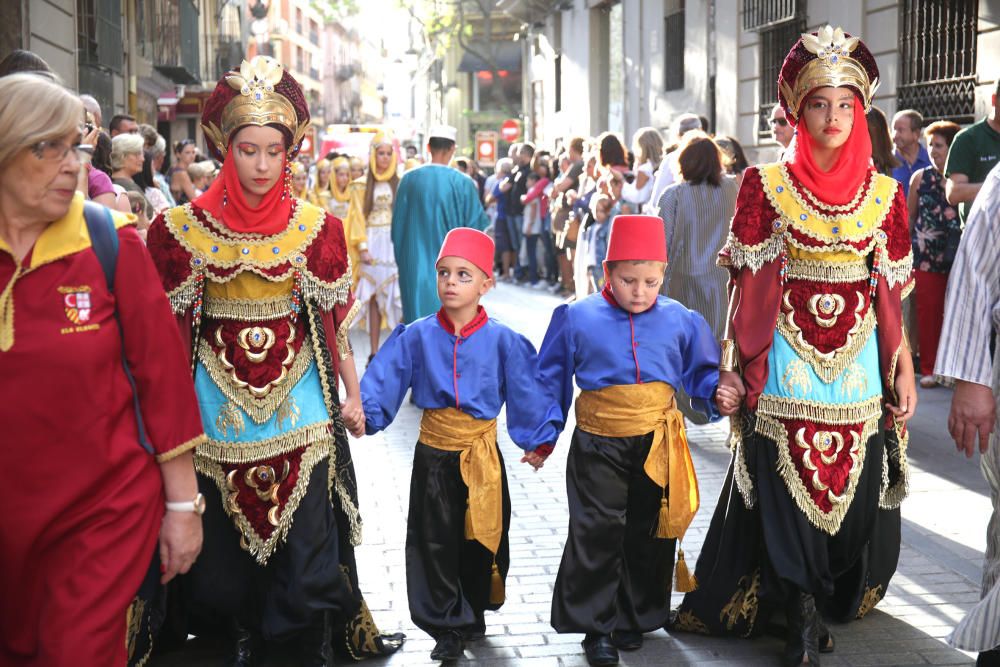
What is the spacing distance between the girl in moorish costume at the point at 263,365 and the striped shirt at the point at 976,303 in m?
2.00

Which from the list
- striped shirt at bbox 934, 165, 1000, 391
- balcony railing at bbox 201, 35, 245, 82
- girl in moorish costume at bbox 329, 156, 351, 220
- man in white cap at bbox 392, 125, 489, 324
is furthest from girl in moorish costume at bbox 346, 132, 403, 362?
balcony railing at bbox 201, 35, 245, 82

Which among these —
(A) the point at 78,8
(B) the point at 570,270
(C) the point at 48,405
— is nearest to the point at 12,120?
(C) the point at 48,405

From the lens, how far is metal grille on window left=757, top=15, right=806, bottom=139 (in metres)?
17.1

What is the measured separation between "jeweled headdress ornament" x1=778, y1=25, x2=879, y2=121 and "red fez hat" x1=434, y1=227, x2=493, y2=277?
4.15 ft

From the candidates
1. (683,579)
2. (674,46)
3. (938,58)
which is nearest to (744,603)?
(683,579)

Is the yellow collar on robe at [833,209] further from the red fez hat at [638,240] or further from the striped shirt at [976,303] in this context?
the striped shirt at [976,303]

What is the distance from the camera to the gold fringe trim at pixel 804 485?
484cm

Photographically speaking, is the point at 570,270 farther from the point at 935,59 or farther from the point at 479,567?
the point at 479,567

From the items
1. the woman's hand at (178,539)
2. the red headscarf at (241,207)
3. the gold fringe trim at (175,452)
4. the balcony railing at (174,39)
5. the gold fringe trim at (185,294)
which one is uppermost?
the balcony railing at (174,39)

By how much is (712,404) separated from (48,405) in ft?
8.95

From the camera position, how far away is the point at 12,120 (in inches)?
120

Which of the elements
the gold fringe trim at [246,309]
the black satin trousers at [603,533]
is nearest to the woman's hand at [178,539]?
the gold fringe trim at [246,309]

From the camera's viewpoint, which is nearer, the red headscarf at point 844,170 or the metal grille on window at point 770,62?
the red headscarf at point 844,170

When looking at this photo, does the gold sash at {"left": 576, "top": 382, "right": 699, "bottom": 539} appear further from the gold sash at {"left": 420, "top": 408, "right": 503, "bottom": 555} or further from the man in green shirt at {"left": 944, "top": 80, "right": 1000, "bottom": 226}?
the man in green shirt at {"left": 944, "top": 80, "right": 1000, "bottom": 226}
